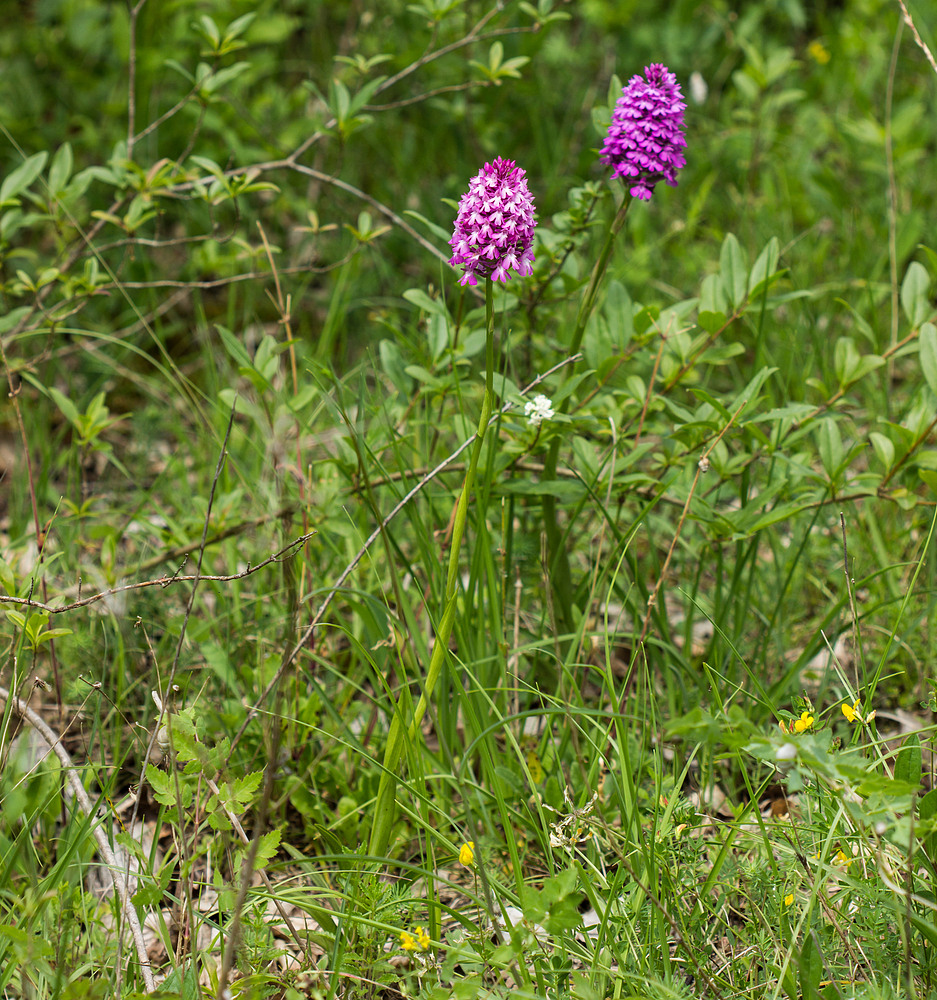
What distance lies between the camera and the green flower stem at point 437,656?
1.21 metres

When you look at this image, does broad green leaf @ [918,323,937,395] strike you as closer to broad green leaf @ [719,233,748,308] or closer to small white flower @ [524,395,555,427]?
broad green leaf @ [719,233,748,308]

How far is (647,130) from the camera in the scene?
1372 mm

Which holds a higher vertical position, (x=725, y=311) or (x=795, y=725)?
(x=725, y=311)

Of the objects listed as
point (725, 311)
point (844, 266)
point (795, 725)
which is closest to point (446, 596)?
point (795, 725)

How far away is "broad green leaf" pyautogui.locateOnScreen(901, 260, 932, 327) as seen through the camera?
1.81 metres

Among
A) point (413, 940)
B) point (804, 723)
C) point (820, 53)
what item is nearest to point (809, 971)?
point (804, 723)

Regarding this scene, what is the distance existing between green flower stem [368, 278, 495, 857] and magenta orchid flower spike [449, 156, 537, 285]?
4cm

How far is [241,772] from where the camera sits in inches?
65.9

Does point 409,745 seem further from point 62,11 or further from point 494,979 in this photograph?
point 62,11

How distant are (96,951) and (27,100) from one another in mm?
3098

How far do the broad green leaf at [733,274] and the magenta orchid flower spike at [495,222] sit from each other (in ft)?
2.42

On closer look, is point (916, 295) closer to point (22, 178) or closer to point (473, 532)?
point (473, 532)

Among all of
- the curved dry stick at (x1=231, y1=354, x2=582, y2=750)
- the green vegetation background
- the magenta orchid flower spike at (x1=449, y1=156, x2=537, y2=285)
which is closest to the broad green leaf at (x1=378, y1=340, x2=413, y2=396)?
the green vegetation background

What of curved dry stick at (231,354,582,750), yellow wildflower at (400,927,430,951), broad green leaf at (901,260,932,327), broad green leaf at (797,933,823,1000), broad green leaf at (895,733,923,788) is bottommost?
yellow wildflower at (400,927,430,951)
